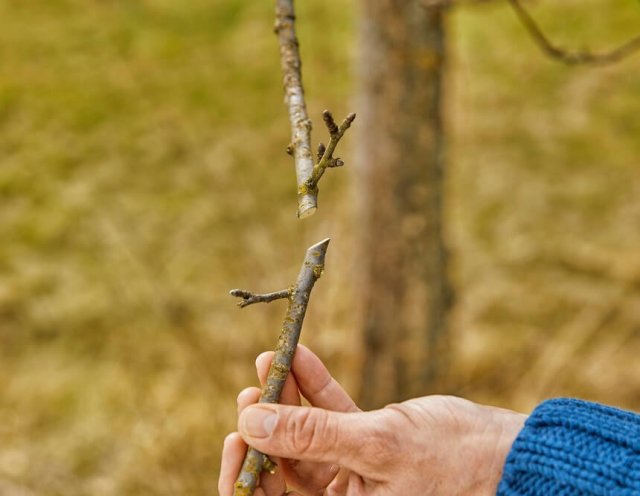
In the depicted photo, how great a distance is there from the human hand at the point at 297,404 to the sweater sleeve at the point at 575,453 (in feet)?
1.05

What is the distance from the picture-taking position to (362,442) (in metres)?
1.23

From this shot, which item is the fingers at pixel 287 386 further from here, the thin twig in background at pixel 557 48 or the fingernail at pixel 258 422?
the thin twig in background at pixel 557 48

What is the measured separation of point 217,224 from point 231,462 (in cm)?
268

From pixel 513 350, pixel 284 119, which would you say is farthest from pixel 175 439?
pixel 284 119

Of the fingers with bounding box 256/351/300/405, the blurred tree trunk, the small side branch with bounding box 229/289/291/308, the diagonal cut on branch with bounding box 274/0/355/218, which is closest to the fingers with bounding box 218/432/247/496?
the fingers with bounding box 256/351/300/405

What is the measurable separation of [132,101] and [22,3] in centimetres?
135

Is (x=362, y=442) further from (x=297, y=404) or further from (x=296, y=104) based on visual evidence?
(x=296, y=104)

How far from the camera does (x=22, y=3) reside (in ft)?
16.7

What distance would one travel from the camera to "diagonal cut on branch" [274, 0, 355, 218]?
1.04 meters

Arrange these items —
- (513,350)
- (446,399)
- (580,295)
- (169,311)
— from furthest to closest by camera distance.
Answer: (580,295) → (513,350) → (169,311) → (446,399)

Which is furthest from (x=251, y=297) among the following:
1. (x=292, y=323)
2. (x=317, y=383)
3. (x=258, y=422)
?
(x=317, y=383)

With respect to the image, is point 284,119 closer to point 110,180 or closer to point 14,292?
point 110,180

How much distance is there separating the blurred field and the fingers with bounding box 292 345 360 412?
135 centimetres

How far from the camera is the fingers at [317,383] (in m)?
1.26
